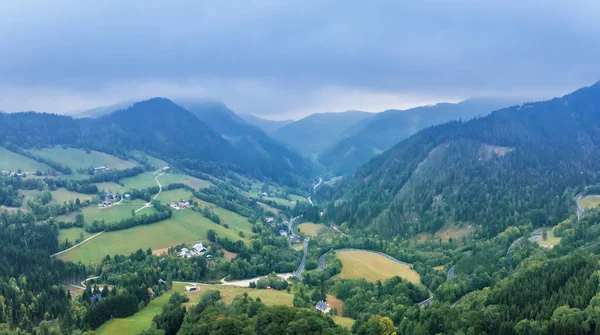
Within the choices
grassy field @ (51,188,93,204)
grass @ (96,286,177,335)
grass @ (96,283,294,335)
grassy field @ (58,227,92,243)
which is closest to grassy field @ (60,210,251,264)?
grassy field @ (58,227,92,243)

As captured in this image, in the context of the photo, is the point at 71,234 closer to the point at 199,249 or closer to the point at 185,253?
the point at 185,253

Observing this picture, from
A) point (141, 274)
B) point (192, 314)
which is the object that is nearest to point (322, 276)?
point (141, 274)

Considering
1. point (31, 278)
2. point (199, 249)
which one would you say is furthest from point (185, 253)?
point (31, 278)

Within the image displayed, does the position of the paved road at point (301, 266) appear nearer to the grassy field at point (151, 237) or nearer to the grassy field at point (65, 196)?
the grassy field at point (151, 237)

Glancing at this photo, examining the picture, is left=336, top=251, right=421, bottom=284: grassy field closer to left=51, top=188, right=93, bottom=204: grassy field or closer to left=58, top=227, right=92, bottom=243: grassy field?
left=58, top=227, right=92, bottom=243: grassy field

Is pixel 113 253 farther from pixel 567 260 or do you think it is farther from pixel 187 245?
pixel 567 260

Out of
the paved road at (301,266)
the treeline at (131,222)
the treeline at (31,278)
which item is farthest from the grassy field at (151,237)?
the paved road at (301,266)
